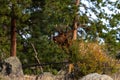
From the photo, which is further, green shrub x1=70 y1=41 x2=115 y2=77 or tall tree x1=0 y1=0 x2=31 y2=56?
tall tree x1=0 y1=0 x2=31 y2=56

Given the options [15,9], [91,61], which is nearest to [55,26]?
[15,9]

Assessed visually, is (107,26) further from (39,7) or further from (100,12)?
(39,7)

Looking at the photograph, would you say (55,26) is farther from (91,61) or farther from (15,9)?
(91,61)

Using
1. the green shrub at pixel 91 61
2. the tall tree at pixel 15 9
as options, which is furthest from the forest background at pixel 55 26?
the green shrub at pixel 91 61

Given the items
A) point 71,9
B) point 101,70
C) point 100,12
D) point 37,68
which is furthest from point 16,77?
point 37,68

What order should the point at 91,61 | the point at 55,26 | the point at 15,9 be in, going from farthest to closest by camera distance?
1. the point at 55,26
2. the point at 15,9
3. the point at 91,61

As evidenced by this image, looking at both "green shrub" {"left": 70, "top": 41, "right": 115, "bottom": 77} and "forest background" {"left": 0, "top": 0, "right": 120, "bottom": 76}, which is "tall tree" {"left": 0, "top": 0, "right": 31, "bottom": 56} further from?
"green shrub" {"left": 70, "top": 41, "right": 115, "bottom": 77}

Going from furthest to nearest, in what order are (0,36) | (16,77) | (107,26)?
(0,36)
(107,26)
(16,77)

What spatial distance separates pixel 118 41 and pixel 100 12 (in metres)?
2.11

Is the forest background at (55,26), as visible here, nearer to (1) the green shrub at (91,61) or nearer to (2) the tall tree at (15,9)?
(2) the tall tree at (15,9)

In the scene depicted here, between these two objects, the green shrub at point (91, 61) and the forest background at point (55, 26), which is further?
the forest background at point (55, 26)

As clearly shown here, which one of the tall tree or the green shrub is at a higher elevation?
the tall tree

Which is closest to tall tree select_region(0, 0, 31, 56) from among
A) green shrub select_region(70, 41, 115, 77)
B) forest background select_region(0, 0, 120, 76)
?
forest background select_region(0, 0, 120, 76)

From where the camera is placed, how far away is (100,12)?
19859mm
